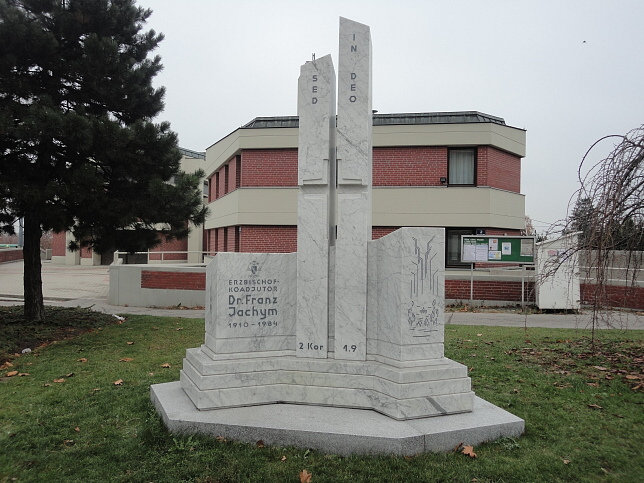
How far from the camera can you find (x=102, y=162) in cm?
1001

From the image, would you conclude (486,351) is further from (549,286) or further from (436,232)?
(549,286)

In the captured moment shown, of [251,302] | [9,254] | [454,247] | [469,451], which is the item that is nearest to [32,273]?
[251,302]

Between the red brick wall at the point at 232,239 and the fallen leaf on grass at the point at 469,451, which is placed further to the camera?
the red brick wall at the point at 232,239

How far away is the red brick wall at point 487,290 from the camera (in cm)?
1510

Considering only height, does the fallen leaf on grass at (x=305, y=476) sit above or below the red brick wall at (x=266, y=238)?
below

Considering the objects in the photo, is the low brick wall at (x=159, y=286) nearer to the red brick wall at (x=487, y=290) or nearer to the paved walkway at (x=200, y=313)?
the paved walkway at (x=200, y=313)

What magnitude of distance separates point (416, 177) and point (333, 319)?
50.7 feet

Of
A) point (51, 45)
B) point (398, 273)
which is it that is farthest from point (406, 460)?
point (51, 45)

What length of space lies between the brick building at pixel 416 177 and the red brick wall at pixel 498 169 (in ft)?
0.12

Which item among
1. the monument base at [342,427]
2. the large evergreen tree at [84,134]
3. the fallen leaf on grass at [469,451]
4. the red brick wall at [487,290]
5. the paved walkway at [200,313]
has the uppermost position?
the large evergreen tree at [84,134]

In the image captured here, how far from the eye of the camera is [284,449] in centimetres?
406

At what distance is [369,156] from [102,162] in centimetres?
698

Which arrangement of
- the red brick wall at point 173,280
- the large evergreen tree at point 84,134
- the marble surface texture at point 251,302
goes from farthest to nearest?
the red brick wall at point 173,280 → the large evergreen tree at point 84,134 → the marble surface texture at point 251,302

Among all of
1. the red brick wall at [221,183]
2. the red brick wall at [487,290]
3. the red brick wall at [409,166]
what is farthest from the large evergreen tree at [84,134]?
the red brick wall at [221,183]
